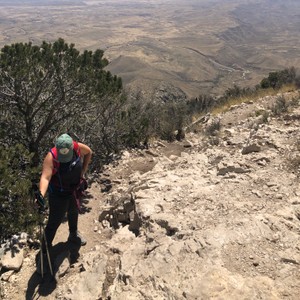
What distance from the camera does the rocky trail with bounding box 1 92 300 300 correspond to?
376cm

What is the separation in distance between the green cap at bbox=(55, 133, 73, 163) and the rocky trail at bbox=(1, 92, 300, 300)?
1555 millimetres

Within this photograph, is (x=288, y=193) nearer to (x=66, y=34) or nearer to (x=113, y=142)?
(x=113, y=142)

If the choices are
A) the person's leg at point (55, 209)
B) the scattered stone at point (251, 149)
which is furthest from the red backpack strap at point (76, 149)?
the scattered stone at point (251, 149)

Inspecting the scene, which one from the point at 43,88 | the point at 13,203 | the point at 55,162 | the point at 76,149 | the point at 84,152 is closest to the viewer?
the point at 55,162

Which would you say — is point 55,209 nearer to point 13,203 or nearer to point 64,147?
point 64,147

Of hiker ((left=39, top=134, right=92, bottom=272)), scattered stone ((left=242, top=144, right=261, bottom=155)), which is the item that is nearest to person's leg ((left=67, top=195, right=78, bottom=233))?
hiker ((left=39, top=134, right=92, bottom=272))

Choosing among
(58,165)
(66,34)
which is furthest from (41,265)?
(66,34)

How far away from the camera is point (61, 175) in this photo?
4324 mm

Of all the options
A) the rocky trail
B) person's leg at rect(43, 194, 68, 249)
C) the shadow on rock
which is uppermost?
person's leg at rect(43, 194, 68, 249)

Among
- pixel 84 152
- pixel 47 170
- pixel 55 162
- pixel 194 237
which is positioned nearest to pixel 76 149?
pixel 84 152

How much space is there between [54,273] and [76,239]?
2.33 feet

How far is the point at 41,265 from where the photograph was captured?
14.7ft

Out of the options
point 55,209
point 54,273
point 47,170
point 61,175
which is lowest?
point 54,273

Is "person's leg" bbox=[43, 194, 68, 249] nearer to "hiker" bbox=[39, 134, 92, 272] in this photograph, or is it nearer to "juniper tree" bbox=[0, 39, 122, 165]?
"hiker" bbox=[39, 134, 92, 272]
